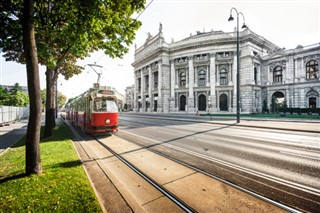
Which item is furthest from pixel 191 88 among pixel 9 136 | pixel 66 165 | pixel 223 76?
pixel 66 165

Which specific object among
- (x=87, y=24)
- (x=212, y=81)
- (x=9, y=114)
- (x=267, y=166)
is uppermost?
(x=212, y=81)

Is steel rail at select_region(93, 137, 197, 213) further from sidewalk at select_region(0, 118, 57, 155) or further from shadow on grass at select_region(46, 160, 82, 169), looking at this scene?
sidewalk at select_region(0, 118, 57, 155)

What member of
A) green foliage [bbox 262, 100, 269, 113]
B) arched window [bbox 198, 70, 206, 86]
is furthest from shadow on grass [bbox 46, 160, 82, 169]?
green foliage [bbox 262, 100, 269, 113]

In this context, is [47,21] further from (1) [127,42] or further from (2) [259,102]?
(2) [259,102]

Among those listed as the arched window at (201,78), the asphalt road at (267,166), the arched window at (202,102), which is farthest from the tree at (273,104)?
the asphalt road at (267,166)

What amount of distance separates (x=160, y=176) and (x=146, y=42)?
193 ft

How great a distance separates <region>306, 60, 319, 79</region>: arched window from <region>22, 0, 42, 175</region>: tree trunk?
151 feet

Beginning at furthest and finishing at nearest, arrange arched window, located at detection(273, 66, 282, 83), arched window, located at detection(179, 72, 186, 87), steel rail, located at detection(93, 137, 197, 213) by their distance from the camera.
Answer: arched window, located at detection(179, 72, 186, 87), arched window, located at detection(273, 66, 282, 83), steel rail, located at detection(93, 137, 197, 213)

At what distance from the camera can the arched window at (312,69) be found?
32312 mm

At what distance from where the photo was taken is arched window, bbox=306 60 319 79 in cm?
3231

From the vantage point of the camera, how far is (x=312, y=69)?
32.8 m

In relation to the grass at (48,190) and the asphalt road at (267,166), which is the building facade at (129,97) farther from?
the grass at (48,190)

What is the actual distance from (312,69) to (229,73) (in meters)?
16.2

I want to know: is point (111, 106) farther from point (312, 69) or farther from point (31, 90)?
point (312, 69)
